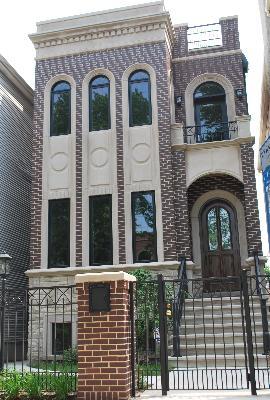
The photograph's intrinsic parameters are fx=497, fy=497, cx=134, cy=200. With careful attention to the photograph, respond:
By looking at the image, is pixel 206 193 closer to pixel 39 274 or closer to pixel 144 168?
pixel 144 168

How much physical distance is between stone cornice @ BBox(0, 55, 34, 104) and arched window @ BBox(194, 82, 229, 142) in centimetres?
597

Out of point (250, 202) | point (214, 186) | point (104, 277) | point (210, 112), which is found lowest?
point (104, 277)

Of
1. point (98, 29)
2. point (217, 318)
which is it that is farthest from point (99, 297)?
point (98, 29)

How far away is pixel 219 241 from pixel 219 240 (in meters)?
0.03

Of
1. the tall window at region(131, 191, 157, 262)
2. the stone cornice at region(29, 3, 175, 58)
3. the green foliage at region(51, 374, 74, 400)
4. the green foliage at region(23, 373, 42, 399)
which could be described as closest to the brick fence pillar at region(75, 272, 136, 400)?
the green foliage at region(51, 374, 74, 400)

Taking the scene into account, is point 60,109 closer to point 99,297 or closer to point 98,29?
point 98,29

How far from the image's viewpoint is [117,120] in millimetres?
15078

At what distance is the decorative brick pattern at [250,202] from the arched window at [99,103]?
168 inches

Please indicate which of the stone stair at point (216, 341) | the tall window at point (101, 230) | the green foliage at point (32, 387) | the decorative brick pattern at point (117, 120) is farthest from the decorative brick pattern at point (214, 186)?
the green foliage at point (32, 387)

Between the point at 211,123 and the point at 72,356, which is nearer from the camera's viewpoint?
the point at 72,356

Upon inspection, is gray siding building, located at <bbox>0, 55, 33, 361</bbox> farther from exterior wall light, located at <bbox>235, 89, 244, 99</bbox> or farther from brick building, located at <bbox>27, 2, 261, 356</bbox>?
exterior wall light, located at <bbox>235, 89, 244, 99</bbox>

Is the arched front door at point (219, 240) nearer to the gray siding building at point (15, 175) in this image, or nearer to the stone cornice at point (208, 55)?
the stone cornice at point (208, 55)

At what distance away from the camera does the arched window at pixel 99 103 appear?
15.3 meters

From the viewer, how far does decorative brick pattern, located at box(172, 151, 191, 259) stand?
46.0 feet
